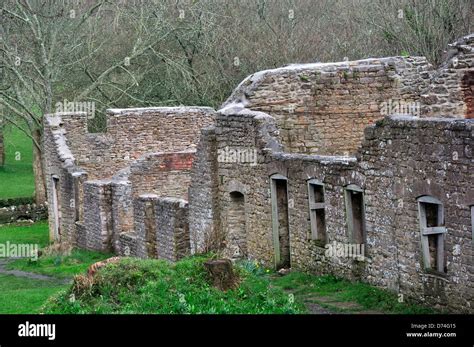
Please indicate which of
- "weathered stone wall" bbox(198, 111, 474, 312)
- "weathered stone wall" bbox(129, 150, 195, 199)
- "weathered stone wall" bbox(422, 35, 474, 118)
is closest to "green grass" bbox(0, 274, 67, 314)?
"weathered stone wall" bbox(198, 111, 474, 312)

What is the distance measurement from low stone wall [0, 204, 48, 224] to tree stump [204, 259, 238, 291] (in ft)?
84.2

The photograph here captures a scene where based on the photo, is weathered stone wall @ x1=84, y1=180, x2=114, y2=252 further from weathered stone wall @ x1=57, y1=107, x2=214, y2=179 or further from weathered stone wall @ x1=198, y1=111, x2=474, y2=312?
weathered stone wall @ x1=198, y1=111, x2=474, y2=312

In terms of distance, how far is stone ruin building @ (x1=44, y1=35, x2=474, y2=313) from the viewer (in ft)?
54.5

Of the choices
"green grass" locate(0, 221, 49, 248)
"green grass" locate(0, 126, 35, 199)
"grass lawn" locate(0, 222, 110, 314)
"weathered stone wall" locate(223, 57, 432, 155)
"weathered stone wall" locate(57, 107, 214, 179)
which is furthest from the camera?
"green grass" locate(0, 126, 35, 199)

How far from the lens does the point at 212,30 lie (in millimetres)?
41844

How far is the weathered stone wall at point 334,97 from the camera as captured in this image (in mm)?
23922

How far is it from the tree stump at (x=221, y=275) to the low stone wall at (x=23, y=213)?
1011 inches

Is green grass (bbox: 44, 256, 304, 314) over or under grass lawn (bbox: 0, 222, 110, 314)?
over

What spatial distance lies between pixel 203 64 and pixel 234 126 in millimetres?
19973

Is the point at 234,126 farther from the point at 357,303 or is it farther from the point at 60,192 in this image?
the point at 60,192

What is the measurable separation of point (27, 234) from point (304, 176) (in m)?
18.4

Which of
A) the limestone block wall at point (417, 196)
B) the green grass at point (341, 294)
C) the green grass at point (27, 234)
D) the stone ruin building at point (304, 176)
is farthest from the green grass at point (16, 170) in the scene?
the limestone block wall at point (417, 196)

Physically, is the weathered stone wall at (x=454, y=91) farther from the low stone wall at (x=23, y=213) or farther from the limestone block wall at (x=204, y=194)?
the low stone wall at (x=23, y=213)
